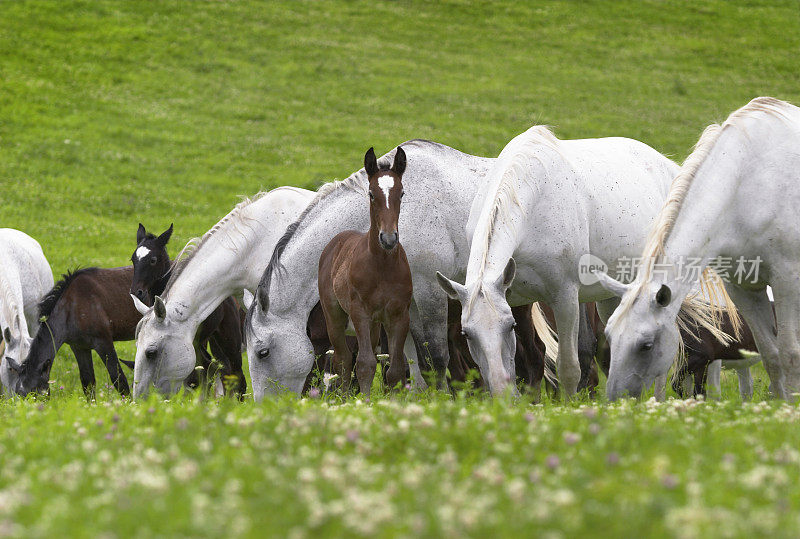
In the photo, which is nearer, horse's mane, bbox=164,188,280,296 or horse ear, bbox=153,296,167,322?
horse ear, bbox=153,296,167,322

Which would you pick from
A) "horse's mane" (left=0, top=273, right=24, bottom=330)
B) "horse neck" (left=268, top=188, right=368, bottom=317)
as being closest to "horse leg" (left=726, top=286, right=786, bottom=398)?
"horse neck" (left=268, top=188, right=368, bottom=317)

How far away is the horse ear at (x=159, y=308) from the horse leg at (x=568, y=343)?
4.72 meters

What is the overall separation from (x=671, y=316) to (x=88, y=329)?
28.0ft

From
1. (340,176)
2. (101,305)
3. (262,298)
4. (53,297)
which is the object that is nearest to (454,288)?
(262,298)

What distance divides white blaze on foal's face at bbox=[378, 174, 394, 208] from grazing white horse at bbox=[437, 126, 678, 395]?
0.93 meters

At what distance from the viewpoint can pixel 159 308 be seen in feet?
36.0

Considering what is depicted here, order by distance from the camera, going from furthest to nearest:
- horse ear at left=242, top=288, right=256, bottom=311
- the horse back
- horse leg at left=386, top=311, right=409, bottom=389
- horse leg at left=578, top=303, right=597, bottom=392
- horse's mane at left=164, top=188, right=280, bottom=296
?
1. the horse back
2. horse's mane at left=164, top=188, right=280, bottom=296
3. horse ear at left=242, top=288, right=256, bottom=311
4. horse leg at left=578, top=303, right=597, bottom=392
5. horse leg at left=386, top=311, right=409, bottom=389

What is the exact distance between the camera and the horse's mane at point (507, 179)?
27.7 feet

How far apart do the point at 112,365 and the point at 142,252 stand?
1.66m

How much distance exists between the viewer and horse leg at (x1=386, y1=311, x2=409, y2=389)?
896 cm

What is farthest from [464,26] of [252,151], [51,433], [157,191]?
[51,433]

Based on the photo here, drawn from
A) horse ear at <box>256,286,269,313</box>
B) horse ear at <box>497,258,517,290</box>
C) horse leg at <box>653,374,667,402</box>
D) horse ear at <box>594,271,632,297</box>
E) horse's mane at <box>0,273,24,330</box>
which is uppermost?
horse ear at <box>497,258,517,290</box>

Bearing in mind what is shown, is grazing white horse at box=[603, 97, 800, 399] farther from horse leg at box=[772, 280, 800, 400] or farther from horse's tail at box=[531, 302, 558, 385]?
horse's tail at box=[531, 302, 558, 385]

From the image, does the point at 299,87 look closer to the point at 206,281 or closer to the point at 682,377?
the point at 206,281
